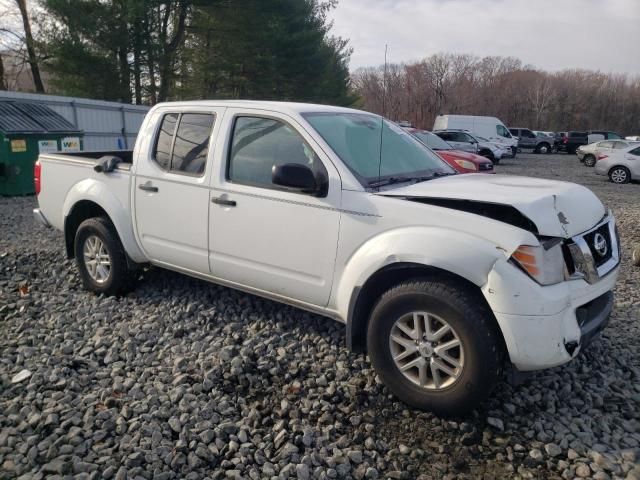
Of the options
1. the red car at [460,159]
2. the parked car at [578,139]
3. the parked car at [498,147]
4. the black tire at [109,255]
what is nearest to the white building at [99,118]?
Answer: the red car at [460,159]

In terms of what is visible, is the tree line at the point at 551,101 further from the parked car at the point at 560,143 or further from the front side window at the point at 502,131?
the front side window at the point at 502,131

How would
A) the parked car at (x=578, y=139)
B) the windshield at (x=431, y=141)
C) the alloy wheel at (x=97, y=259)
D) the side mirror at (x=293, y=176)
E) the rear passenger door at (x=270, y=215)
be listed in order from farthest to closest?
the parked car at (x=578, y=139) → the windshield at (x=431, y=141) → the alloy wheel at (x=97, y=259) → the rear passenger door at (x=270, y=215) → the side mirror at (x=293, y=176)

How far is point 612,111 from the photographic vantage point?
75.7 m

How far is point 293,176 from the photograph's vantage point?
3.31 metres

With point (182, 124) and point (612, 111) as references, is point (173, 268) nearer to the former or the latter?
point (182, 124)

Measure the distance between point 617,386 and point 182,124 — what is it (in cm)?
391

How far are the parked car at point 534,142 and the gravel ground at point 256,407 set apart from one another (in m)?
38.8

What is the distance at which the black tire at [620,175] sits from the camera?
18422 millimetres

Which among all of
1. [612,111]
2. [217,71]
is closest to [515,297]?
[217,71]

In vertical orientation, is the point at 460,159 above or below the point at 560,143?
above

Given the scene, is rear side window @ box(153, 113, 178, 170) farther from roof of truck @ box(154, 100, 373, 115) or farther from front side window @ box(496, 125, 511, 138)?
front side window @ box(496, 125, 511, 138)

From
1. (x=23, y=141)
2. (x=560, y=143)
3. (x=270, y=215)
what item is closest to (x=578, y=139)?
(x=560, y=143)

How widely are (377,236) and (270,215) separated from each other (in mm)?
861

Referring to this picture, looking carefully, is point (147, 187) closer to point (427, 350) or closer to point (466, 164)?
point (427, 350)
